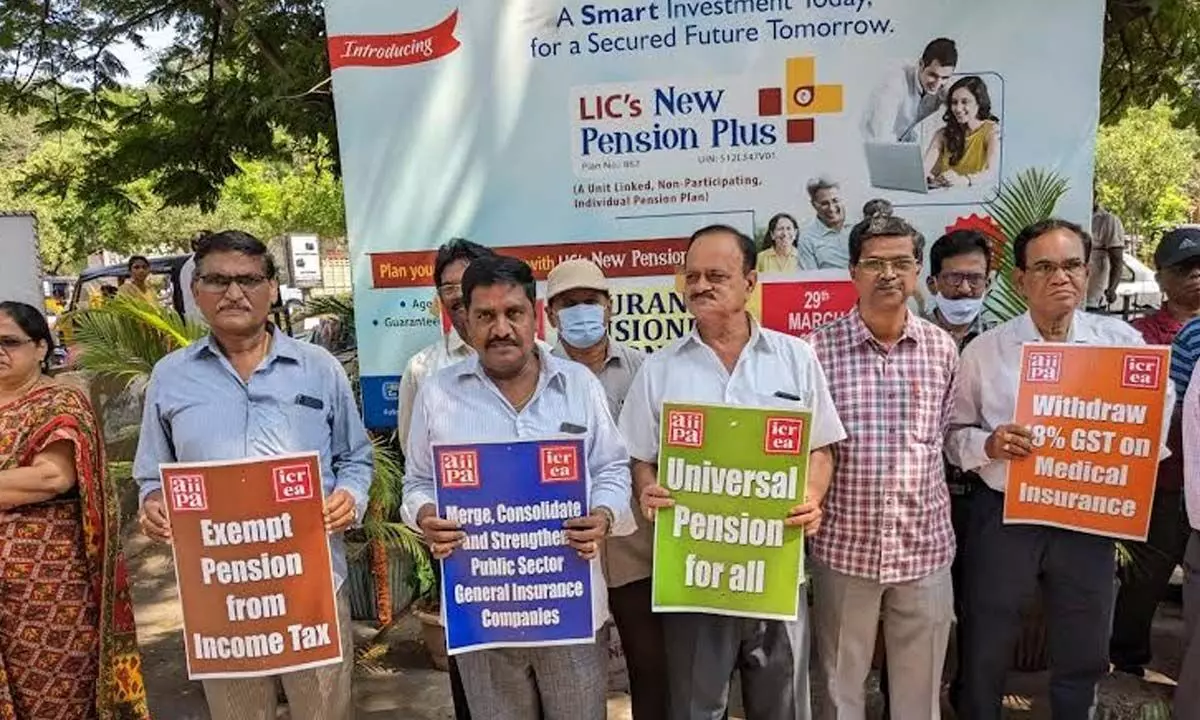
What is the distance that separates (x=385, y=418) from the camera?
441cm

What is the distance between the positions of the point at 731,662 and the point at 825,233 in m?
2.12

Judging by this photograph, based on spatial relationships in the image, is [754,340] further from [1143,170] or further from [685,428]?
[1143,170]

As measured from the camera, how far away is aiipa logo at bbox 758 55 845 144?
3.92 metres

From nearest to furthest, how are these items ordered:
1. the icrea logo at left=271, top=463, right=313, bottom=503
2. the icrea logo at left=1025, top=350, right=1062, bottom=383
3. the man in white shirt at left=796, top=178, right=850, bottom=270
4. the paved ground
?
1. the icrea logo at left=271, top=463, right=313, bottom=503
2. the icrea logo at left=1025, top=350, right=1062, bottom=383
3. the paved ground
4. the man in white shirt at left=796, top=178, right=850, bottom=270

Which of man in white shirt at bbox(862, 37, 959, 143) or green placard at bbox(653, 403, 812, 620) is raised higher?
man in white shirt at bbox(862, 37, 959, 143)

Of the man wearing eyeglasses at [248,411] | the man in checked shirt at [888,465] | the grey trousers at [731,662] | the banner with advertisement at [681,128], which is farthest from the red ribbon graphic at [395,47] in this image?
the grey trousers at [731,662]

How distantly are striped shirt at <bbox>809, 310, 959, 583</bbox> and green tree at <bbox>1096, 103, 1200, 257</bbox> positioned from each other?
2862 cm

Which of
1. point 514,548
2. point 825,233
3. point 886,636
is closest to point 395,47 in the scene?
point 825,233

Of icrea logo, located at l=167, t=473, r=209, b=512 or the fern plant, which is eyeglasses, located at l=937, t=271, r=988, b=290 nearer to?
the fern plant

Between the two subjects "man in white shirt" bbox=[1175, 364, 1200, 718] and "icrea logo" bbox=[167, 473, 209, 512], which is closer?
"icrea logo" bbox=[167, 473, 209, 512]

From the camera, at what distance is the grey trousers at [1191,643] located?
8.92ft

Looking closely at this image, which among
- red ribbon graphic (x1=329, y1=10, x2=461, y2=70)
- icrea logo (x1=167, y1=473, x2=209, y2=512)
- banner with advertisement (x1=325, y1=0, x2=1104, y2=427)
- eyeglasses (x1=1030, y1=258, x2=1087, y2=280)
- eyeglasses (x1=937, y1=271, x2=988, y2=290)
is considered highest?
red ribbon graphic (x1=329, y1=10, x2=461, y2=70)

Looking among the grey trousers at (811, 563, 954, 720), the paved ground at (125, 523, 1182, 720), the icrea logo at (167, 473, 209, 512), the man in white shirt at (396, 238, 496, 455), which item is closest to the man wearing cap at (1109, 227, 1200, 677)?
the paved ground at (125, 523, 1182, 720)

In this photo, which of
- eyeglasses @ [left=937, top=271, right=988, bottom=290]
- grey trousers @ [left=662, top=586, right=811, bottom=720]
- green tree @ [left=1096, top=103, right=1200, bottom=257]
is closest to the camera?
grey trousers @ [left=662, top=586, right=811, bottom=720]
